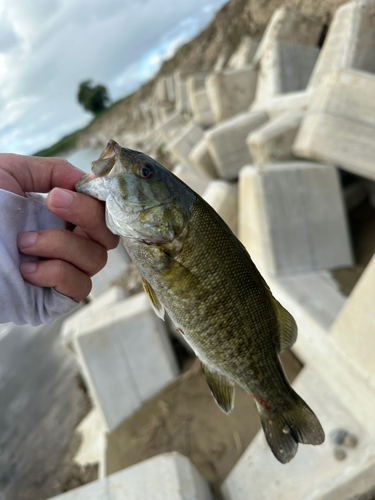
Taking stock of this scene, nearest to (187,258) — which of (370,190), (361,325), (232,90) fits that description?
(361,325)

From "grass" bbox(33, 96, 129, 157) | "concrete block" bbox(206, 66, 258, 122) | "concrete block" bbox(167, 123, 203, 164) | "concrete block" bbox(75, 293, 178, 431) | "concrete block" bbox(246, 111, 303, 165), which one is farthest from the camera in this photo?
"grass" bbox(33, 96, 129, 157)

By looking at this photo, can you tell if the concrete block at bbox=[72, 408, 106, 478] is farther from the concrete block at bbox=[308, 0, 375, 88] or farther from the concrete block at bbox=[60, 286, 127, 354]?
the concrete block at bbox=[308, 0, 375, 88]

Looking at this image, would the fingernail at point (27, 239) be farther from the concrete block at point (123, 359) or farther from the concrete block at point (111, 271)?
the concrete block at point (111, 271)

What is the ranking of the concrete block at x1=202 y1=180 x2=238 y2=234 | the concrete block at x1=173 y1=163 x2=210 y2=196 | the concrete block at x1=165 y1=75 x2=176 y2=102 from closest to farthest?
the concrete block at x1=202 y1=180 x2=238 y2=234, the concrete block at x1=173 y1=163 x2=210 y2=196, the concrete block at x1=165 y1=75 x2=176 y2=102

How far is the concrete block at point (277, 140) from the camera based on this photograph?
427 centimetres

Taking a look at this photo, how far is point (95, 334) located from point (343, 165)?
3778 millimetres

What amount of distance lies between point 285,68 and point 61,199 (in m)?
6.56

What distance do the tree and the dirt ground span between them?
50.4 meters

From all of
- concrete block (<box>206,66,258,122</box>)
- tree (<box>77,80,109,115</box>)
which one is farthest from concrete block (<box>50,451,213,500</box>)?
tree (<box>77,80,109,115</box>)

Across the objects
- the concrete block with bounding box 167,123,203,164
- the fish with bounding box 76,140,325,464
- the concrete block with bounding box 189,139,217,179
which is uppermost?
the fish with bounding box 76,140,325,464

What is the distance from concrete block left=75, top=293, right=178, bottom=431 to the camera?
4418mm

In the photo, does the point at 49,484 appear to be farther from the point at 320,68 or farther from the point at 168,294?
the point at 320,68

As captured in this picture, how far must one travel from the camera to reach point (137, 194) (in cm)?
142

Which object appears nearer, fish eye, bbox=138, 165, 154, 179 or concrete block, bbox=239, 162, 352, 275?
fish eye, bbox=138, 165, 154, 179
